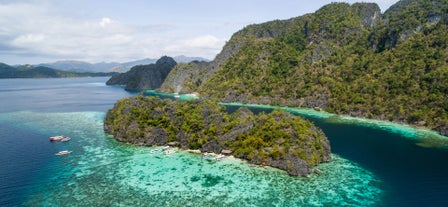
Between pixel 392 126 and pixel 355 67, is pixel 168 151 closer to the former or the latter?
pixel 392 126

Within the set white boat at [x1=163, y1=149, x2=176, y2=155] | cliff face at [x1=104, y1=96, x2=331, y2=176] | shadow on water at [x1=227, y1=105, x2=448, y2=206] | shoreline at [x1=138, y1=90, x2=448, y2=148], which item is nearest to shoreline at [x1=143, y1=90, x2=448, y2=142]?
shoreline at [x1=138, y1=90, x2=448, y2=148]

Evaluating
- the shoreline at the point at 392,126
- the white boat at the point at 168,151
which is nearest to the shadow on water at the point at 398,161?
the shoreline at the point at 392,126

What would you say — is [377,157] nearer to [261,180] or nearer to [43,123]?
[261,180]

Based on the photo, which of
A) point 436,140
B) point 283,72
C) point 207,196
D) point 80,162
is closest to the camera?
point 207,196

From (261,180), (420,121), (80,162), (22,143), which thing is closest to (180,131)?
(80,162)

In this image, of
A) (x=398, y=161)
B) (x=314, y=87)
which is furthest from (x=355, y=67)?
(x=398, y=161)

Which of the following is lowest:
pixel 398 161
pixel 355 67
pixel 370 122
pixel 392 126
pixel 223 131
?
pixel 398 161

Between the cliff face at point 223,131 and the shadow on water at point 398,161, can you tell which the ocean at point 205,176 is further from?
the cliff face at point 223,131
